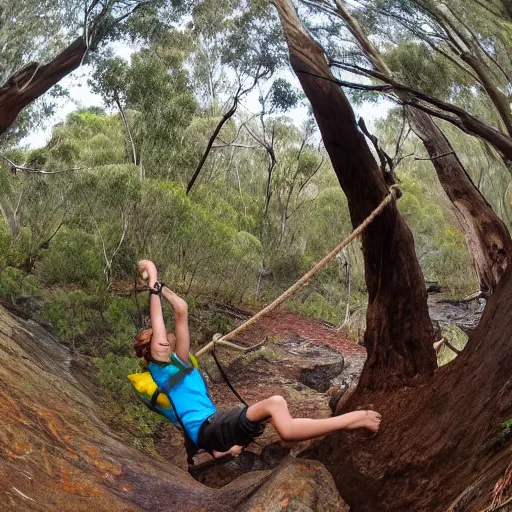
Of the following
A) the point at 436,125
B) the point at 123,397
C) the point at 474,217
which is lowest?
the point at 123,397

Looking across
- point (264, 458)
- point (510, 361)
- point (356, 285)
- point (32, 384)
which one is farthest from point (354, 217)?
point (356, 285)

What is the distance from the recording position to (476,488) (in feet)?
5.90

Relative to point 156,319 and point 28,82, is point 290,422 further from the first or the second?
point 28,82

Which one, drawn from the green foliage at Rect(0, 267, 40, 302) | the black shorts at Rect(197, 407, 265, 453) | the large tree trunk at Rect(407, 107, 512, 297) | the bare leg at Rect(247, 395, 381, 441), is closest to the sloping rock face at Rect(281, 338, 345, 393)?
the large tree trunk at Rect(407, 107, 512, 297)

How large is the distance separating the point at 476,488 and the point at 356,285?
52.2ft

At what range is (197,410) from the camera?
2.97 metres

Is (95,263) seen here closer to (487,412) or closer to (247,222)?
(247,222)

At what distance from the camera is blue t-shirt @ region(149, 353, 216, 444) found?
9.67 ft

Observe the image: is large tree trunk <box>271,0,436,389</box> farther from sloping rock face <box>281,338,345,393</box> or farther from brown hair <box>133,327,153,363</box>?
sloping rock face <box>281,338,345,393</box>

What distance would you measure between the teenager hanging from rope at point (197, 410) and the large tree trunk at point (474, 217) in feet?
7.23

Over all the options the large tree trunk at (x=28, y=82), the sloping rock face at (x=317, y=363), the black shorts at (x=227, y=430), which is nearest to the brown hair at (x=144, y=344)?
the black shorts at (x=227, y=430)

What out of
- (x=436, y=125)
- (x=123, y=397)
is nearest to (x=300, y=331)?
(x=123, y=397)

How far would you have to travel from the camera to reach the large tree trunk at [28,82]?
552 cm

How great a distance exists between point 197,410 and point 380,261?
1728 millimetres
